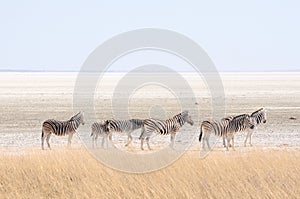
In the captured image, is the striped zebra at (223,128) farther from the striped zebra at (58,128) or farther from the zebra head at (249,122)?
the striped zebra at (58,128)

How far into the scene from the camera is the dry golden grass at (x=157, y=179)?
11.5 m

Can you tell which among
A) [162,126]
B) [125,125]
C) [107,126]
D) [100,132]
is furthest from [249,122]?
[100,132]

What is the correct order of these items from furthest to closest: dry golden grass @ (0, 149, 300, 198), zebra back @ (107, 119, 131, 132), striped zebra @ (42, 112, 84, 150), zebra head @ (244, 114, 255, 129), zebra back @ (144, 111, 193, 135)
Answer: zebra head @ (244, 114, 255, 129) < zebra back @ (107, 119, 131, 132) < striped zebra @ (42, 112, 84, 150) < zebra back @ (144, 111, 193, 135) < dry golden grass @ (0, 149, 300, 198)

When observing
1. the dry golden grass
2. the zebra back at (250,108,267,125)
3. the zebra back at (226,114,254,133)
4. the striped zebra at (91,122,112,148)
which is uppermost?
the zebra back at (250,108,267,125)

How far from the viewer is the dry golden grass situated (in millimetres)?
11516

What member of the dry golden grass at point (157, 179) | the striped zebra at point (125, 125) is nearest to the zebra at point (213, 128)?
the striped zebra at point (125, 125)

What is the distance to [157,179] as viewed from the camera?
492 inches

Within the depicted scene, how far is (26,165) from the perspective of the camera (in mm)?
13609

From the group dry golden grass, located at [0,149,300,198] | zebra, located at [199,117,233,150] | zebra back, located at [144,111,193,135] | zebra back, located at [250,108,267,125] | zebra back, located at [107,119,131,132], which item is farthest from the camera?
zebra back, located at [250,108,267,125]

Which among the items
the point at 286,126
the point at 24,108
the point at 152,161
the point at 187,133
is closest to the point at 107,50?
the point at 152,161

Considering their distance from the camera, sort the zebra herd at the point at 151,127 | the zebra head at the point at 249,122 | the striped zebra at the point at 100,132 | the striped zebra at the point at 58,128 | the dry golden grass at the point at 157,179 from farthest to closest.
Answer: the zebra head at the point at 249,122, the striped zebra at the point at 58,128, the striped zebra at the point at 100,132, the zebra herd at the point at 151,127, the dry golden grass at the point at 157,179

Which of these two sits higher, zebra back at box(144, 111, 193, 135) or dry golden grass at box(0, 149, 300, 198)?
zebra back at box(144, 111, 193, 135)

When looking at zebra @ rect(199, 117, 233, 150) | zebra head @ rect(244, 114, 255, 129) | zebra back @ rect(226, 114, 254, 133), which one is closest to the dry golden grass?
zebra @ rect(199, 117, 233, 150)

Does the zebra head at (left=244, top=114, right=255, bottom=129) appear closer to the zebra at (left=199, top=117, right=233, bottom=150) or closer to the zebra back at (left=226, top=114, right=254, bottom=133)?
the zebra back at (left=226, top=114, right=254, bottom=133)
